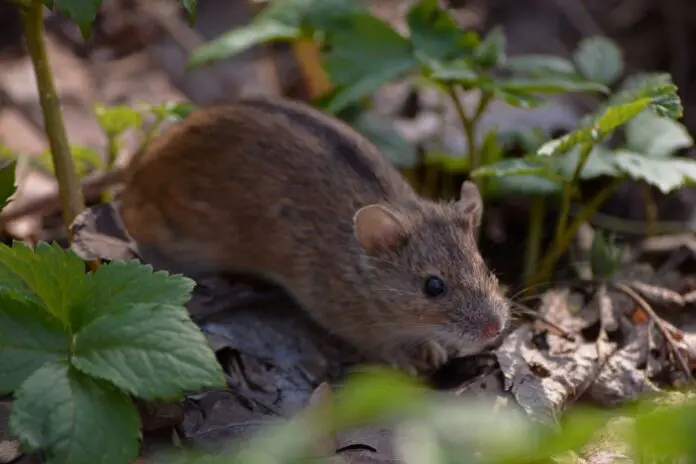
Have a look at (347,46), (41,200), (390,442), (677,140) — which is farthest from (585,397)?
(41,200)

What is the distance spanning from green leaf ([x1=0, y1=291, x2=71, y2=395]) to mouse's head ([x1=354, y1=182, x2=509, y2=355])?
1.56 metres

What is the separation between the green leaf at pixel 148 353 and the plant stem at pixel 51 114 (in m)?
1.41

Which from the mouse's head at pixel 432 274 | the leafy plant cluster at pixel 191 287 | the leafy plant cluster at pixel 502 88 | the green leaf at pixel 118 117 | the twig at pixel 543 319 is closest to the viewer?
the leafy plant cluster at pixel 191 287

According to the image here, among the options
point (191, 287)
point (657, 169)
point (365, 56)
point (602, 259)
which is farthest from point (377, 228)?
point (191, 287)

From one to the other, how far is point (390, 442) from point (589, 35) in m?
5.01

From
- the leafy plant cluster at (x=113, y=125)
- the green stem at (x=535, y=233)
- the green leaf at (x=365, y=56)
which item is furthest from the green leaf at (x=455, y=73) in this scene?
the leafy plant cluster at (x=113, y=125)

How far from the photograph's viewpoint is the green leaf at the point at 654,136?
13.8ft

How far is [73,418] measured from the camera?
2471 millimetres

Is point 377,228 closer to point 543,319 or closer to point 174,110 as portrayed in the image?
point 543,319

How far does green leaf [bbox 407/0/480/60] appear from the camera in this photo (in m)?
4.57

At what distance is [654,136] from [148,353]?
9.10ft

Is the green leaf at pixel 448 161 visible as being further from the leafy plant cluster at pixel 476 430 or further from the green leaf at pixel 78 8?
the leafy plant cluster at pixel 476 430

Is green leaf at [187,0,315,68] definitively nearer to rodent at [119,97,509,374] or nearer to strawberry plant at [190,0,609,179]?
strawberry plant at [190,0,609,179]

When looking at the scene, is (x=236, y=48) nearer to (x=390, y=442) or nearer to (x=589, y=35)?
(x=390, y=442)
